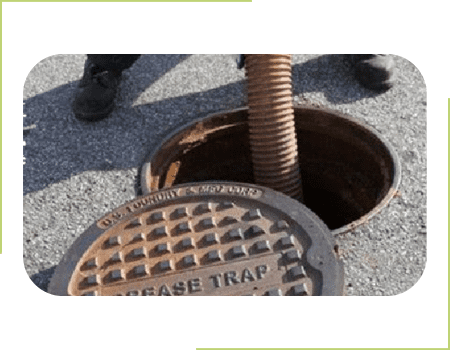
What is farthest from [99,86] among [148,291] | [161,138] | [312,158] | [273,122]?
[148,291]

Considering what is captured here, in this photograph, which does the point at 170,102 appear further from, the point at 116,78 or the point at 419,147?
the point at 419,147

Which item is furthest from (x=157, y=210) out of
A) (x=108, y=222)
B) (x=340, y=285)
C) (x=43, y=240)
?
(x=340, y=285)

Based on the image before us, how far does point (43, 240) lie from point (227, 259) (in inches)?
39.0

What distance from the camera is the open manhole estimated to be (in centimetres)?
318

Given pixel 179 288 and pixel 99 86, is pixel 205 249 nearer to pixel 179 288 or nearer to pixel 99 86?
pixel 179 288

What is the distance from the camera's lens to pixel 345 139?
3287mm

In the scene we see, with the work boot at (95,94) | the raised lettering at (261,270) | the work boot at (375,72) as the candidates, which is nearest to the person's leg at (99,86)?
the work boot at (95,94)

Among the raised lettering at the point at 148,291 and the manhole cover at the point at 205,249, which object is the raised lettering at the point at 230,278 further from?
the raised lettering at the point at 148,291

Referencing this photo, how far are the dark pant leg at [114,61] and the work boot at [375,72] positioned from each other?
4.57ft

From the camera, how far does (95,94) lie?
11.4 feet

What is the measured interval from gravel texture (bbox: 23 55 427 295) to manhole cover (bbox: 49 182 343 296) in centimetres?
30

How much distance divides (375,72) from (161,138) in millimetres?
1312

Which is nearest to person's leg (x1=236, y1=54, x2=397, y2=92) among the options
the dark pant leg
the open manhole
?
the open manhole

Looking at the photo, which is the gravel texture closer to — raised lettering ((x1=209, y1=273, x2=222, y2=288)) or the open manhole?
the open manhole
